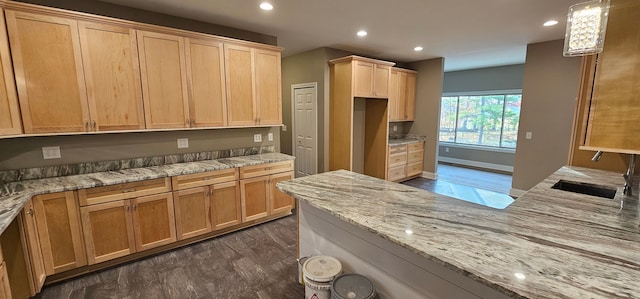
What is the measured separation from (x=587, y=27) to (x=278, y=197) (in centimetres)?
328

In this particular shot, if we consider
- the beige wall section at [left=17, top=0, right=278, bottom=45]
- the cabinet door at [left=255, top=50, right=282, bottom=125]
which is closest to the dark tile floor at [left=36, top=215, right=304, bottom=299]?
the cabinet door at [left=255, top=50, right=282, bottom=125]

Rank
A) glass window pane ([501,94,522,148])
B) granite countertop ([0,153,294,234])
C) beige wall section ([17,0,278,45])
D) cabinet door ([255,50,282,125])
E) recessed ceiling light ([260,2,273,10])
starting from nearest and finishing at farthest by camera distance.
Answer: granite countertop ([0,153,294,234]) < beige wall section ([17,0,278,45]) < recessed ceiling light ([260,2,273,10]) < cabinet door ([255,50,282,125]) < glass window pane ([501,94,522,148])

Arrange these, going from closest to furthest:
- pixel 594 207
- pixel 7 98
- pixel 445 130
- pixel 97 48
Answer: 1. pixel 594 207
2. pixel 7 98
3. pixel 97 48
4. pixel 445 130

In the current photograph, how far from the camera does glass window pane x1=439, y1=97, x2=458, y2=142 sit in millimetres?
7902

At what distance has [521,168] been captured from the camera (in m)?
4.65

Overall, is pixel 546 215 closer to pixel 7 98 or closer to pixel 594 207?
pixel 594 207

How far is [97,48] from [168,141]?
44.8 inches

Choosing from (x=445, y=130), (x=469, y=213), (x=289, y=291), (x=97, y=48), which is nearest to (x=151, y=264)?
(x=289, y=291)

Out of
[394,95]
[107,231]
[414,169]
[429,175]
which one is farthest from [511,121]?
[107,231]

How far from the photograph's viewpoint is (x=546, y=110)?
430 cm

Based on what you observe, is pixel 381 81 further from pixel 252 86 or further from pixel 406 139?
pixel 252 86

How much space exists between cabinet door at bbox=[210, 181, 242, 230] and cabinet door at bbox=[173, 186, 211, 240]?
7cm

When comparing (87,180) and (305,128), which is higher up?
(305,128)

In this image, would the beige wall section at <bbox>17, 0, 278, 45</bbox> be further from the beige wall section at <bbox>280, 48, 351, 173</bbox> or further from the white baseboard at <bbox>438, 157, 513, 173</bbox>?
the white baseboard at <bbox>438, 157, 513, 173</bbox>
